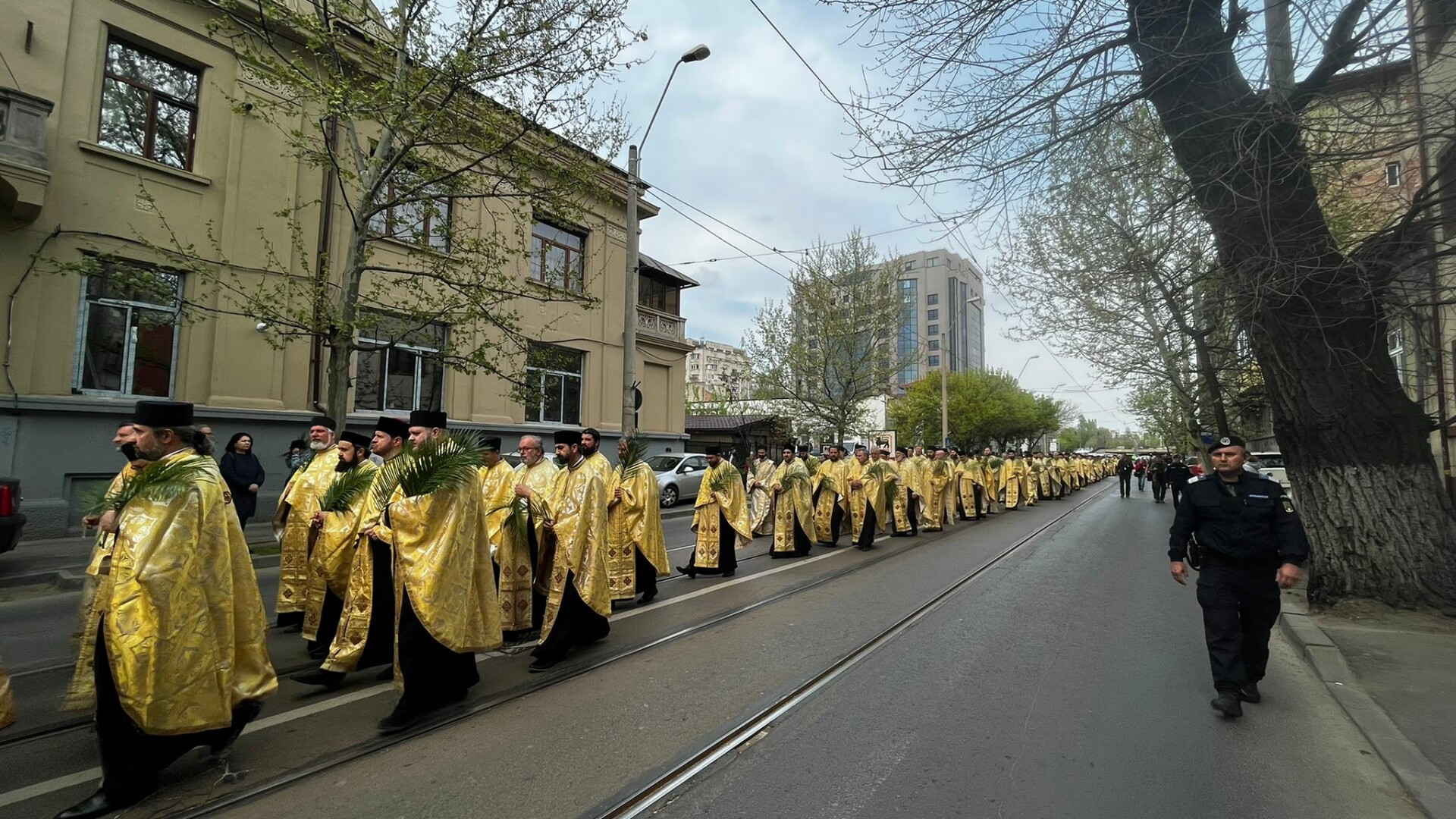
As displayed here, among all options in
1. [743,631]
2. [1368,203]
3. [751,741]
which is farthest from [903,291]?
[751,741]

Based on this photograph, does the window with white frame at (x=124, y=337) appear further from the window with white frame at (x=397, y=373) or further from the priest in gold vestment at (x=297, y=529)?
the priest in gold vestment at (x=297, y=529)

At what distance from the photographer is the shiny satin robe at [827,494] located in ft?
41.9

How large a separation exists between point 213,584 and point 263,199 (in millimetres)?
13520

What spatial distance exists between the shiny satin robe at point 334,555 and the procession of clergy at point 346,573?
0.01 meters

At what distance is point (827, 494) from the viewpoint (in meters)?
12.9

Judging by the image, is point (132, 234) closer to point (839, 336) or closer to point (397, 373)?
point (397, 373)

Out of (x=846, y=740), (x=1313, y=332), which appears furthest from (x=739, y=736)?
(x=1313, y=332)

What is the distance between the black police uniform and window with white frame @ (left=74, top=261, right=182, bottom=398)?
13.8 meters

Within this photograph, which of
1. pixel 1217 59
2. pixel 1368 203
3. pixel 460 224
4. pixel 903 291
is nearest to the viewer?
pixel 1217 59

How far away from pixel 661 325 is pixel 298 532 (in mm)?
19136

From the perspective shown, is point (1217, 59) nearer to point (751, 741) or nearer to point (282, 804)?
point (751, 741)

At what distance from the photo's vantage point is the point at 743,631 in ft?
20.4

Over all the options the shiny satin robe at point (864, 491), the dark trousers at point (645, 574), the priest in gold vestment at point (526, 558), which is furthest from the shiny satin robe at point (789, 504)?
the priest in gold vestment at point (526, 558)

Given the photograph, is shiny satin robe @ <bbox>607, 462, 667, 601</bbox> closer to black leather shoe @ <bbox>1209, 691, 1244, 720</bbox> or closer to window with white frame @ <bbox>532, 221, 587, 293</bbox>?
black leather shoe @ <bbox>1209, 691, 1244, 720</bbox>
